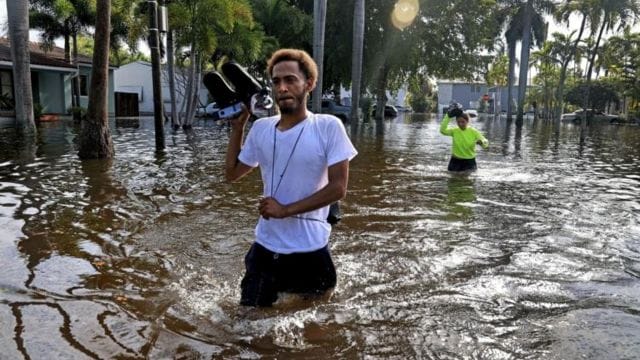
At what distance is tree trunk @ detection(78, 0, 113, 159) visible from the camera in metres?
12.2

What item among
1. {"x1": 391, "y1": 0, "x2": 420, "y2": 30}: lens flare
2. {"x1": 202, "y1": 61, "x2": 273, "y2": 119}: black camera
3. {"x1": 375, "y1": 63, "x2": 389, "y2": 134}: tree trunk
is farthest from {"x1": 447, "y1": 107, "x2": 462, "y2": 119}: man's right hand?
{"x1": 375, "y1": 63, "x2": 389, "y2": 134}: tree trunk

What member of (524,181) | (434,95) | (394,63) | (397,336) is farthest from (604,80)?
(397,336)

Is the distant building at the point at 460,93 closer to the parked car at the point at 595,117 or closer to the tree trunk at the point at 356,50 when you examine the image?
the parked car at the point at 595,117

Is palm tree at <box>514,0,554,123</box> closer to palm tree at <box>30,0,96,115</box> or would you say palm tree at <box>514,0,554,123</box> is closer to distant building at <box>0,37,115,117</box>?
distant building at <box>0,37,115,117</box>

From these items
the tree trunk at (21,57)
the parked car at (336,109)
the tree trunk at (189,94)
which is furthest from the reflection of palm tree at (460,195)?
the parked car at (336,109)

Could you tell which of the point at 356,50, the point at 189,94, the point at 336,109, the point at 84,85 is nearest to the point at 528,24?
the point at 336,109

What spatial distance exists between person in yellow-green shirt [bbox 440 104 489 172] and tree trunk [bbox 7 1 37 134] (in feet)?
48.3

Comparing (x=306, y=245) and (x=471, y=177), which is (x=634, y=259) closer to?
(x=306, y=245)

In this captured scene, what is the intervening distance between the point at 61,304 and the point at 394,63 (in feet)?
113

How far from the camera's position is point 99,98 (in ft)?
40.9

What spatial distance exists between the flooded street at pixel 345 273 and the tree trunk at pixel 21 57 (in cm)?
1061

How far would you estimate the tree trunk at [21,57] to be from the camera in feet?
63.0

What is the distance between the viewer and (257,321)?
144 inches

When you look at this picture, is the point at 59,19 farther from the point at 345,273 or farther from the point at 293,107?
the point at 293,107
